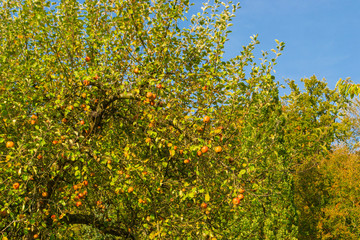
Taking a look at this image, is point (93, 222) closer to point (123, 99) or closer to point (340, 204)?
A: point (123, 99)

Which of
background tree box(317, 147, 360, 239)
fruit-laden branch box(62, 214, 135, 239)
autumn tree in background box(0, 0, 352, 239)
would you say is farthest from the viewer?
background tree box(317, 147, 360, 239)

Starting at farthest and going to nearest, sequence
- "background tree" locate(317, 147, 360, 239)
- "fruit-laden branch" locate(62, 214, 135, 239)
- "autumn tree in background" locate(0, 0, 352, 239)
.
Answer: "background tree" locate(317, 147, 360, 239)
"fruit-laden branch" locate(62, 214, 135, 239)
"autumn tree in background" locate(0, 0, 352, 239)

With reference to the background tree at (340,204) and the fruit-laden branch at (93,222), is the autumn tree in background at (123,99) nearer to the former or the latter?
the fruit-laden branch at (93,222)

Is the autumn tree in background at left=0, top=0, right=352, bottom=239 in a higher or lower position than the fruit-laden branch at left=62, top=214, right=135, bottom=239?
higher

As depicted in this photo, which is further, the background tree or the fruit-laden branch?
the background tree

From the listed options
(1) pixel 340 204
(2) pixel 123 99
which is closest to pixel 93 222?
(2) pixel 123 99

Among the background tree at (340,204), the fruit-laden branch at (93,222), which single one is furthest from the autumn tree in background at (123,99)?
the background tree at (340,204)

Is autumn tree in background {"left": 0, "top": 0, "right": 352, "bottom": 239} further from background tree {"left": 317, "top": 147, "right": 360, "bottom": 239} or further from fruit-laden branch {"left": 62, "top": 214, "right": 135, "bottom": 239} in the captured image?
background tree {"left": 317, "top": 147, "right": 360, "bottom": 239}

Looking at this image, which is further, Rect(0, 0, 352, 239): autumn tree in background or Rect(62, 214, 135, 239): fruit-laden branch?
Rect(62, 214, 135, 239): fruit-laden branch

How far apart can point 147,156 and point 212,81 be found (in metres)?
2.27

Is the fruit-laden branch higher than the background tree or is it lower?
lower

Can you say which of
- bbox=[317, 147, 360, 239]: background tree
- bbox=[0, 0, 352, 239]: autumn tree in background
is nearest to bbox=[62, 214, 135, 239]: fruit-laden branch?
bbox=[0, 0, 352, 239]: autumn tree in background

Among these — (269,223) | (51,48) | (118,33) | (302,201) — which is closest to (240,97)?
(118,33)

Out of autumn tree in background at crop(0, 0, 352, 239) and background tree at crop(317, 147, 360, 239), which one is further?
background tree at crop(317, 147, 360, 239)
